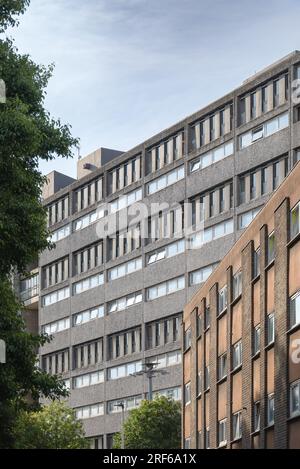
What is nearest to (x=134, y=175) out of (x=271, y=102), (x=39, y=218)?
(x=271, y=102)

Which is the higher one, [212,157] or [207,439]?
[212,157]

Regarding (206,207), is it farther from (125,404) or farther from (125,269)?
(125,404)

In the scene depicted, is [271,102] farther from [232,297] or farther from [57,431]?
[232,297]

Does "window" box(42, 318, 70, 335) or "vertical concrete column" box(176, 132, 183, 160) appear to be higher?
"vertical concrete column" box(176, 132, 183, 160)

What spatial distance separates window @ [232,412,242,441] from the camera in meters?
49.9

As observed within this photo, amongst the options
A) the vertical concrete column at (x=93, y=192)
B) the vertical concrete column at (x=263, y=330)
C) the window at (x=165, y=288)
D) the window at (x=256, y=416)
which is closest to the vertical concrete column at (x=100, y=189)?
the vertical concrete column at (x=93, y=192)

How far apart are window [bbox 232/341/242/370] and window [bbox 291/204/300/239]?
1091cm

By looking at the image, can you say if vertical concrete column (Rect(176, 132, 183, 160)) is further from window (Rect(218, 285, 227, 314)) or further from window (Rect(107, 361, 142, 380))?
window (Rect(218, 285, 227, 314))

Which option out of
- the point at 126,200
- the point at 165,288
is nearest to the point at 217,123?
the point at 165,288

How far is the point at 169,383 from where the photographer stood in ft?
339

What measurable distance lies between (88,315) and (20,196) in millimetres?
86111

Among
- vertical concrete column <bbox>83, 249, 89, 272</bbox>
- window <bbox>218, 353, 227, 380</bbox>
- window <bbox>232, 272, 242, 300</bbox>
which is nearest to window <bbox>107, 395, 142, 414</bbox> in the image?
vertical concrete column <bbox>83, 249, 89, 272</bbox>

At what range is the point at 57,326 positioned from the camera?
125 m

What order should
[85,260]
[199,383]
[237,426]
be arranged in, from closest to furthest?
[237,426] < [199,383] < [85,260]
